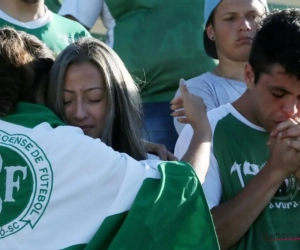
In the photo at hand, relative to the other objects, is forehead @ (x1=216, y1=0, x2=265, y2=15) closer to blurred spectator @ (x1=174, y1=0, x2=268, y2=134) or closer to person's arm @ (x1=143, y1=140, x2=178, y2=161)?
blurred spectator @ (x1=174, y1=0, x2=268, y2=134)

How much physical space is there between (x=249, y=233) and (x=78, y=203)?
647 millimetres

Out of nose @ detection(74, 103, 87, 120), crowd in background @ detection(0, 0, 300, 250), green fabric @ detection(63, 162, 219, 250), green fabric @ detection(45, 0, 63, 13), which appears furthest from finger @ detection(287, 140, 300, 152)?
green fabric @ detection(45, 0, 63, 13)

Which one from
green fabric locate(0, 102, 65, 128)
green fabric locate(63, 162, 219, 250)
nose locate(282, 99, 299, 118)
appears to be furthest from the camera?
nose locate(282, 99, 299, 118)

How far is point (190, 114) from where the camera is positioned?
3.00m

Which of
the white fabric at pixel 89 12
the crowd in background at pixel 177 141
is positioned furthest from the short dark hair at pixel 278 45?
the white fabric at pixel 89 12

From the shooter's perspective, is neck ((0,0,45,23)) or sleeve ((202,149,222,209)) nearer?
sleeve ((202,149,222,209))

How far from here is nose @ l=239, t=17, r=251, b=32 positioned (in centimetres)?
423

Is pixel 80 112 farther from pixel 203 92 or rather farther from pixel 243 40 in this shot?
pixel 243 40

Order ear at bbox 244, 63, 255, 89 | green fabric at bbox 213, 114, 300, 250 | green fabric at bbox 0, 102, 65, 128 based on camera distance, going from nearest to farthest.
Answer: green fabric at bbox 0, 102, 65, 128, green fabric at bbox 213, 114, 300, 250, ear at bbox 244, 63, 255, 89

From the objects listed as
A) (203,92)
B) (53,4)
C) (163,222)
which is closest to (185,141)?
(163,222)

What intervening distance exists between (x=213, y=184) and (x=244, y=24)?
148 centimetres

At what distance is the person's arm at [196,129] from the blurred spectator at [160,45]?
1.33 meters

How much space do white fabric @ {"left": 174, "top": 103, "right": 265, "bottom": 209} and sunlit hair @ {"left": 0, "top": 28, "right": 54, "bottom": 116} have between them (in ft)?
1.81

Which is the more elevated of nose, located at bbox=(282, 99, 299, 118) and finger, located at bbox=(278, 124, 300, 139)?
nose, located at bbox=(282, 99, 299, 118)
